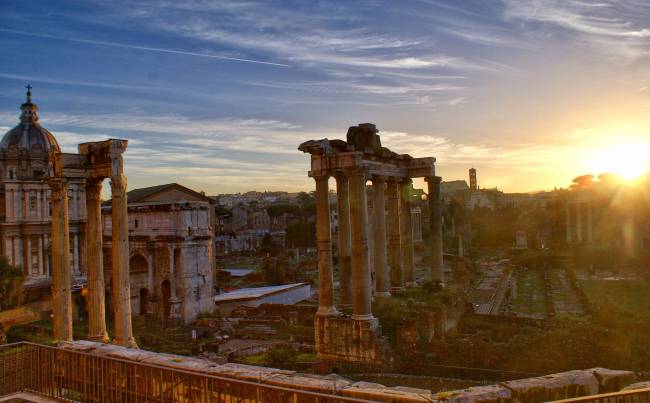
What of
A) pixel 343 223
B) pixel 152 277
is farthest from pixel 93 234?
pixel 152 277

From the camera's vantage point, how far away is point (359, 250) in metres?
16.1

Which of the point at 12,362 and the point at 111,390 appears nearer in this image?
the point at 111,390

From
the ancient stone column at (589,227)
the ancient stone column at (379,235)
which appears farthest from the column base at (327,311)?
the ancient stone column at (589,227)

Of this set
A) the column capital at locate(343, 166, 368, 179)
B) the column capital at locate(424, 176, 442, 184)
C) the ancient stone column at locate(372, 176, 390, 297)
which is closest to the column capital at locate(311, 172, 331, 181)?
the column capital at locate(343, 166, 368, 179)

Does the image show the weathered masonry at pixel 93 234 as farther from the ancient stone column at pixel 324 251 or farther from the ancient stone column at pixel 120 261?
the ancient stone column at pixel 324 251

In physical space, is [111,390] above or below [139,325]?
above

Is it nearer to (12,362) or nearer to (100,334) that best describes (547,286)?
(100,334)

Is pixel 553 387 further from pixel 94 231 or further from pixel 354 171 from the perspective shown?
pixel 94 231

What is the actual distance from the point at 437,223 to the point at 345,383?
46.2 ft

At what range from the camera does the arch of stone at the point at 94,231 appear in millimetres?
14970

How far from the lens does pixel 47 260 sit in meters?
39.0

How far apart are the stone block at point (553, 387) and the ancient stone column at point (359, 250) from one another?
734 centimetres

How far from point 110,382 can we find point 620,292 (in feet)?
111

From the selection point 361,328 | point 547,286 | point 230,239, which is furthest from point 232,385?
point 230,239
